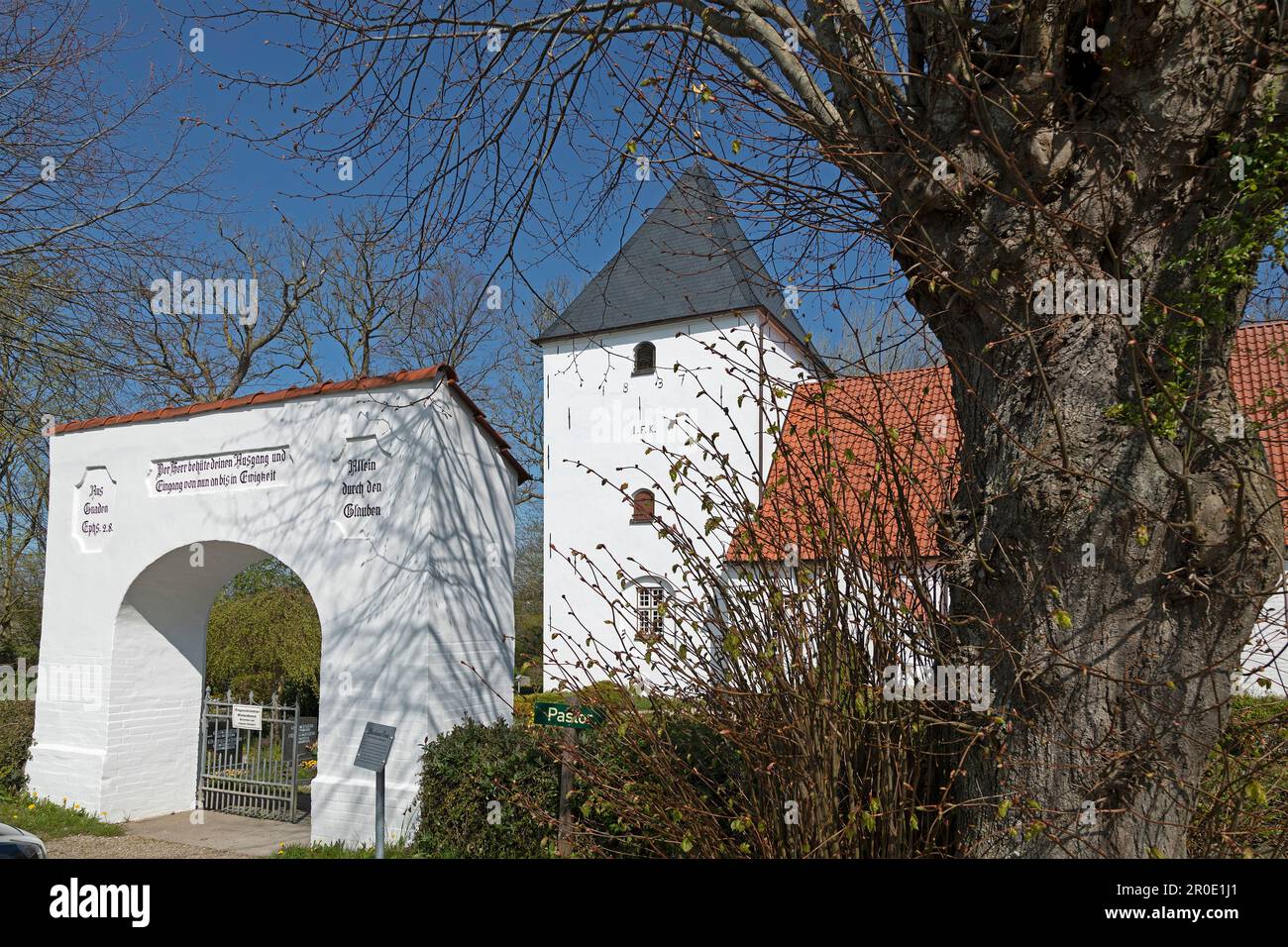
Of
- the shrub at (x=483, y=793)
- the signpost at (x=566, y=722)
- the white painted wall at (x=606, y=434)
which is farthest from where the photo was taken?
the white painted wall at (x=606, y=434)

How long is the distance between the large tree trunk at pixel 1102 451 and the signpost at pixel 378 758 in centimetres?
532

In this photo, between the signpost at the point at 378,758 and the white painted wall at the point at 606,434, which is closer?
the signpost at the point at 378,758

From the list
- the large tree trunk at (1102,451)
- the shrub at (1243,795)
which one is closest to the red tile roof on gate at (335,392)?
the large tree trunk at (1102,451)

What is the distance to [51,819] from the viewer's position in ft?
30.4

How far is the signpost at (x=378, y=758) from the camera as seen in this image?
23.2 feet

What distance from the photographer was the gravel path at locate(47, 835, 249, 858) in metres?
8.11

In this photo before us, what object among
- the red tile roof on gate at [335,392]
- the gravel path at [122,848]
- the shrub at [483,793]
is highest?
the red tile roof on gate at [335,392]

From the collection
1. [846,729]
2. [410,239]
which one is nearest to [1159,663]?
[846,729]

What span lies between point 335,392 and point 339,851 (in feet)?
13.9

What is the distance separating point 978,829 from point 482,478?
22.3 feet

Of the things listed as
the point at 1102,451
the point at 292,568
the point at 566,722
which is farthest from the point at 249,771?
the point at 1102,451

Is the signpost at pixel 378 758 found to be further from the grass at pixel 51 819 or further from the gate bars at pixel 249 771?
the grass at pixel 51 819

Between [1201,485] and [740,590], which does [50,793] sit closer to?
[740,590]

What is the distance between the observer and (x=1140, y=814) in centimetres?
272
